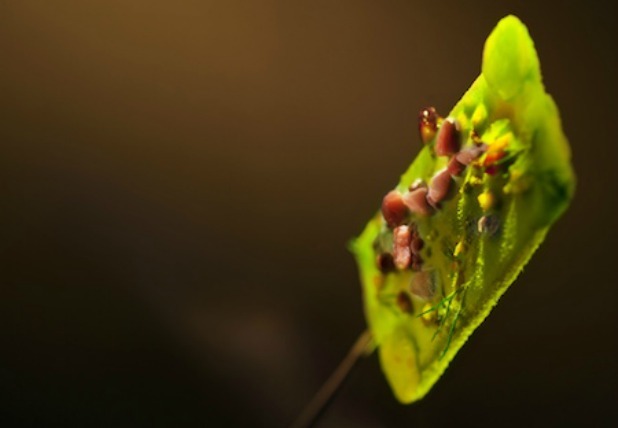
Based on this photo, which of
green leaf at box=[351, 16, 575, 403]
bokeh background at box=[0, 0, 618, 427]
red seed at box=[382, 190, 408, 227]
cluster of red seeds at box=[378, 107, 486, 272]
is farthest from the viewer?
bokeh background at box=[0, 0, 618, 427]

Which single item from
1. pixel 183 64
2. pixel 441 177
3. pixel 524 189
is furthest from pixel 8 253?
pixel 524 189

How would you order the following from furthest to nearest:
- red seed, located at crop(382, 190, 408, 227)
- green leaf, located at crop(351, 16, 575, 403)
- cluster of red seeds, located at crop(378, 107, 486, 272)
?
red seed, located at crop(382, 190, 408, 227) < cluster of red seeds, located at crop(378, 107, 486, 272) < green leaf, located at crop(351, 16, 575, 403)

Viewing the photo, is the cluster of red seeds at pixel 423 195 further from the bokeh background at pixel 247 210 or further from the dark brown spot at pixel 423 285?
the bokeh background at pixel 247 210

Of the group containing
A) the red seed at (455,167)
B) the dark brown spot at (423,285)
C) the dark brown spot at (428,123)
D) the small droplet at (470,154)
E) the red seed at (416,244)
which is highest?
the dark brown spot at (428,123)

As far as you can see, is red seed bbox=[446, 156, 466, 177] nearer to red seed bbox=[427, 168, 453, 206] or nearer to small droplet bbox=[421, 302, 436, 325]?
red seed bbox=[427, 168, 453, 206]

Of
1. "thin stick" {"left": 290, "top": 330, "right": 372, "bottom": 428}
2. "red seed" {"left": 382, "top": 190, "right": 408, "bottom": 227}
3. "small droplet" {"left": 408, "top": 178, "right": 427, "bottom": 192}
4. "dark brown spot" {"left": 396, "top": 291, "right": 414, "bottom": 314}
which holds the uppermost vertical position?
"small droplet" {"left": 408, "top": 178, "right": 427, "bottom": 192}

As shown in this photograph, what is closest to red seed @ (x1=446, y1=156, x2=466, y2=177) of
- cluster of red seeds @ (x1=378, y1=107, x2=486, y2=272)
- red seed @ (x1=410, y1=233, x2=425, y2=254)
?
cluster of red seeds @ (x1=378, y1=107, x2=486, y2=272)

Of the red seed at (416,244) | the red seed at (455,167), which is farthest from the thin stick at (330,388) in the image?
the red seed at (455,167)
